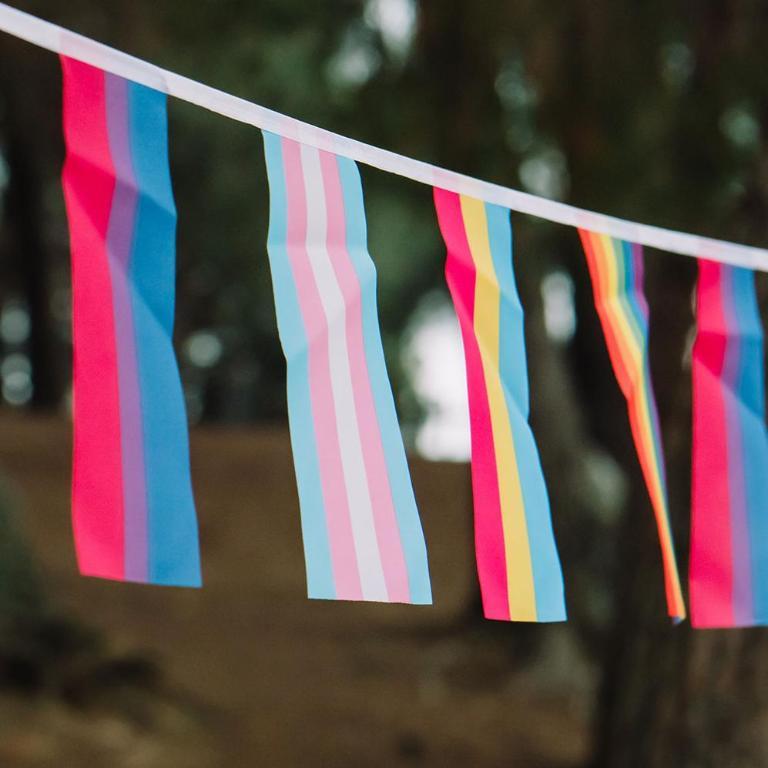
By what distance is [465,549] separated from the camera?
9062 millimetres

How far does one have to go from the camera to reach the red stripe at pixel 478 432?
1.95 meters

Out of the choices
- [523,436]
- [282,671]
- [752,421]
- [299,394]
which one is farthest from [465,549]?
[299,394]

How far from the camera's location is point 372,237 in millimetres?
10703

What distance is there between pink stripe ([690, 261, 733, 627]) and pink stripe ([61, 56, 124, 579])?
1.23 m

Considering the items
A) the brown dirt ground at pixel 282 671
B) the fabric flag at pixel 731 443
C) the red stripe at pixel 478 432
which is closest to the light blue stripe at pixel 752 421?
the fabric flag at pixel 731 443

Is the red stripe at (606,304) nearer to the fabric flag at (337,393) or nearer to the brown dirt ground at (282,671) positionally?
the fabric flag at (337,393)

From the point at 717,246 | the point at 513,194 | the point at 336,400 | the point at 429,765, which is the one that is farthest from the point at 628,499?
the point at 336,400

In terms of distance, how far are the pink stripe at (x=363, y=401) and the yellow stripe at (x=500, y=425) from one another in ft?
0.76

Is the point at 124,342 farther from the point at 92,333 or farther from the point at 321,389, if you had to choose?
the point at 321,389

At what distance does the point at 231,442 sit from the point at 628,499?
20.4ft

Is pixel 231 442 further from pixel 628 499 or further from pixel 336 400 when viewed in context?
pixel 336 400

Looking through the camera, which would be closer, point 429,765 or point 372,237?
point 429,765

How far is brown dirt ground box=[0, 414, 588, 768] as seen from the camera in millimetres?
4902

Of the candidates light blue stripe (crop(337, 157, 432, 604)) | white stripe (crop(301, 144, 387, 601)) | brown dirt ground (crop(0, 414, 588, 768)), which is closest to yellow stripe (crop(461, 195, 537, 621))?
light blue stripe (crop(337, 157, 432, 604))
